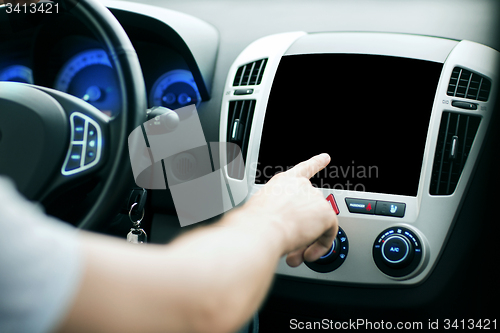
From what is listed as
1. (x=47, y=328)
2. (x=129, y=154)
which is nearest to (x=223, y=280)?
(x=47, y=328)

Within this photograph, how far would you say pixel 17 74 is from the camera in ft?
4.56

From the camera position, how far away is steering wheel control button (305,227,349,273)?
1114 mm

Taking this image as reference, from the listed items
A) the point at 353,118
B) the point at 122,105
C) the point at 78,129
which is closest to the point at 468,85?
the point at 353,118

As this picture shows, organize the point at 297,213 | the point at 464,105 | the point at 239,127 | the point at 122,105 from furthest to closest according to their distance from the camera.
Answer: the point at 239,127, the point at 464,105, the point at 122,105, the point at 297,213

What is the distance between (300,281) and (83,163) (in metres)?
0.74

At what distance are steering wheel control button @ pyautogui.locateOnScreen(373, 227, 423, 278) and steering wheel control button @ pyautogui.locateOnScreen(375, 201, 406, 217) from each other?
0.15ft

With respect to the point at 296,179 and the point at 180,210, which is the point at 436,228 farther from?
the point at 180,210

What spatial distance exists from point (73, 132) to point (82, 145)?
0.12 ft

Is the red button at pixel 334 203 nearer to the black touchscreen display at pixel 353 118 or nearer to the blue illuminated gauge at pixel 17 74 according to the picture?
the black touchscreen display at pixel 353 118

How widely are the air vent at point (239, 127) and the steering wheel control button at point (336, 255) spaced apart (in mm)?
356

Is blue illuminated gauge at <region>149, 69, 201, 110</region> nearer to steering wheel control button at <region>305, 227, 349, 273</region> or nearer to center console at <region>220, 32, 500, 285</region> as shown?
center console at <region>220, 32, 500, 285</region>

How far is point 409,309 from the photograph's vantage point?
1.14 m

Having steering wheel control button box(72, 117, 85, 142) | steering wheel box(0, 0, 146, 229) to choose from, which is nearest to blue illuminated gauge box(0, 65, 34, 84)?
steering wheel box(0, 0, 146, 229)

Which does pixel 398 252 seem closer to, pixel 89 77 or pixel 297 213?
pixel 297 213
